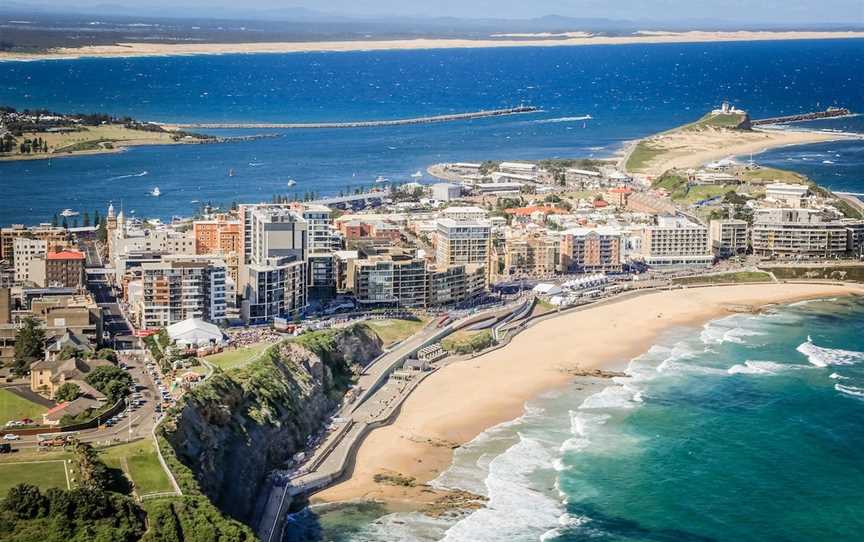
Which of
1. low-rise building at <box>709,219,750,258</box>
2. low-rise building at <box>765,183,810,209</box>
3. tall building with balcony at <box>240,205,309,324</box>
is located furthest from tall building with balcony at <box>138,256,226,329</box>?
low-rise building at <box>765,183,810,209</box>

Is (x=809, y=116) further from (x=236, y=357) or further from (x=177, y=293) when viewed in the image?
(x=236, y=357)

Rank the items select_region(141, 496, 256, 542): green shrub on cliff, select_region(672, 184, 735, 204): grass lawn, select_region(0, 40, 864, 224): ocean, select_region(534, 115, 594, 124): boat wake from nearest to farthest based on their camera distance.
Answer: select_region(141, 496, 256, 542): green shrub on cliff
select_region(672, 184, 735, 204): grass lawn
select_region(0, 40, 864, 224): ocean
select_region(534, 115, 594, 124): boat wake

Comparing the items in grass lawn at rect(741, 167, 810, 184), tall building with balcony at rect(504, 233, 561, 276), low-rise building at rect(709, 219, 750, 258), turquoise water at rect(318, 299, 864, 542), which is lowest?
turquoise water at rect(318, 299, 864, 542)

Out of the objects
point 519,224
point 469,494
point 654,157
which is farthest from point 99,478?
point 654,157

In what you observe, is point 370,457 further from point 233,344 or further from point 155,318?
point 155,318

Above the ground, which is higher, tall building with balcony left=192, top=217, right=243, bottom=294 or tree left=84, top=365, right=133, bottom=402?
tall building with balcony left=192, top=217, right=243, bottom=294

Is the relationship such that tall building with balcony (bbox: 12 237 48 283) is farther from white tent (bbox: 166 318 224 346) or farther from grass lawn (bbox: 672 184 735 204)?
grass lawn (bbox: 672 184 735 204)

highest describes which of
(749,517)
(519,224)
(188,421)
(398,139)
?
(398,139)
